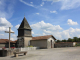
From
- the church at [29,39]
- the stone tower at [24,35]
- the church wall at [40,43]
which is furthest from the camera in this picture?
the stone tower at [24,35]

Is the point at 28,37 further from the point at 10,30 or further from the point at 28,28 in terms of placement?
the point at 10,30

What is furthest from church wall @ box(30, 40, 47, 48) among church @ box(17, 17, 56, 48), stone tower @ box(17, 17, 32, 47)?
stone tower @ box(17, 17, 32, 47)

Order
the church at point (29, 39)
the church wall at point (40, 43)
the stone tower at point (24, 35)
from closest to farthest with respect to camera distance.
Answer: the church wall at point (40, 43), the church at point (29, 39), the stone tower at point (24, 35)

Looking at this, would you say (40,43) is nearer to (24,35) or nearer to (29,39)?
(29,39)

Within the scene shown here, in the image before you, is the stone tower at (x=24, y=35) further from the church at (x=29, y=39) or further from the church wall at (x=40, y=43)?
the church wall at (x=40, y=43)

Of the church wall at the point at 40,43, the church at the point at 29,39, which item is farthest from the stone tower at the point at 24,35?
the church wall at the point at 40,43

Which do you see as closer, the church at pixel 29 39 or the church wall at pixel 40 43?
the church wall at pixel 40 43

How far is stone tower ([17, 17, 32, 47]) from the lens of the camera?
3303 cm

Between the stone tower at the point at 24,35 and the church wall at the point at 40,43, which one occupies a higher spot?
the stone tower at the point at 24,35

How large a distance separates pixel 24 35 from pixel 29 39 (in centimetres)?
240

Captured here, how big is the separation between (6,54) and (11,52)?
101 cm

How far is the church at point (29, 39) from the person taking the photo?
32.0m

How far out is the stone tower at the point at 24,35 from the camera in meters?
33.0

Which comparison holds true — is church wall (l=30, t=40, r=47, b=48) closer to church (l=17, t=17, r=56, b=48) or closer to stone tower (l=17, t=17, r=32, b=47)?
church (l=17, t=17, r=56, b=48)
